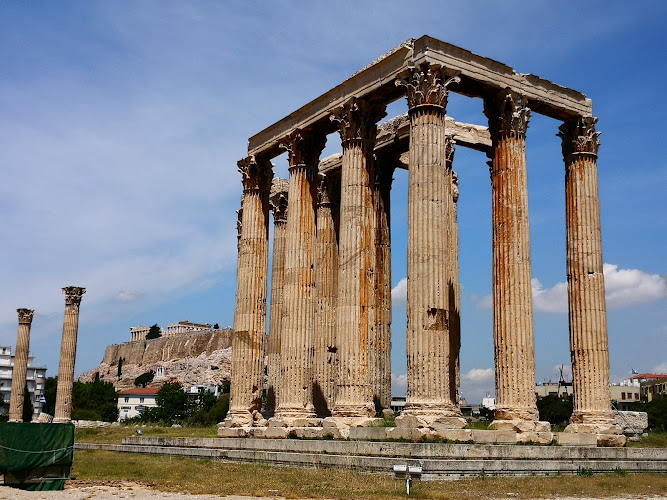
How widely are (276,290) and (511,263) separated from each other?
16.0 metres

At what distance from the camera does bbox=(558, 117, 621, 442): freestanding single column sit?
29484 mm

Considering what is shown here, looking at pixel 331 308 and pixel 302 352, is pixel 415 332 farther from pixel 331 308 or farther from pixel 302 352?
pixel 331 308

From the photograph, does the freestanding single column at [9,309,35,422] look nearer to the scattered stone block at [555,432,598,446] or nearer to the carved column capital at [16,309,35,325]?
the carved column capital at [16,309,35,325]

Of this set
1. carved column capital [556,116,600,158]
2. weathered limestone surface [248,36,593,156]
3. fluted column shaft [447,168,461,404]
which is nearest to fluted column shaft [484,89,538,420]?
weathered limestone surface [248,36,593,156]

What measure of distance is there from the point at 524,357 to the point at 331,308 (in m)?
11.8

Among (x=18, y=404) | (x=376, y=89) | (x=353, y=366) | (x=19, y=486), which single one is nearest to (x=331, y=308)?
(x=353, y=366)

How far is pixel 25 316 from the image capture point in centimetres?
6838

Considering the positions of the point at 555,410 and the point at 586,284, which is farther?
the point at 555,410

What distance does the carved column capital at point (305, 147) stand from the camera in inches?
1375

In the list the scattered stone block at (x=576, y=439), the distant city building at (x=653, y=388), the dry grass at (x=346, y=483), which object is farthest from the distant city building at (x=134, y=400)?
the scattered stone block at (x=576, y=439)

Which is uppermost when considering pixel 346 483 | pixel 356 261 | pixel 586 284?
pixel 356 261

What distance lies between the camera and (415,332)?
25.4 meters

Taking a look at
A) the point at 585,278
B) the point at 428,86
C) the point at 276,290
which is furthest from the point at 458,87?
the point at 276,290

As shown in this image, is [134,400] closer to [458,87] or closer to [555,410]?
[555,410]
